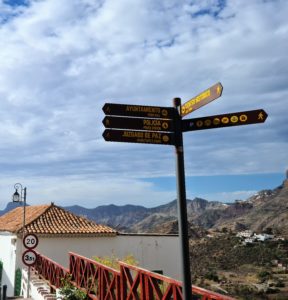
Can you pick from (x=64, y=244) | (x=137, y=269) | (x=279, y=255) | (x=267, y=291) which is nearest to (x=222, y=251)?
(x=279, y=255)

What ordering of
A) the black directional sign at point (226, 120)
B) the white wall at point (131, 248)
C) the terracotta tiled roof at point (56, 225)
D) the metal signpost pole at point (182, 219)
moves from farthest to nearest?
1. the terracotta tiled roof at point (56, 225)
2. the white wall at point (131, 248)
3. the black directional sign at point (226, 120)
4. the metal signpost pole at point (182, 219)

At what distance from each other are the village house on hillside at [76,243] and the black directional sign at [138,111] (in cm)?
1812

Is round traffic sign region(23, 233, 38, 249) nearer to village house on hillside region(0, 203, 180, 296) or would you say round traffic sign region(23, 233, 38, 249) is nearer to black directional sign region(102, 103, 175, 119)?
village house on hillside region(0, 203, 180, 296)

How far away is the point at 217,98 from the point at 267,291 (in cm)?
4419

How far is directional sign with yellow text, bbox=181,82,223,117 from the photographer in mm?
4972

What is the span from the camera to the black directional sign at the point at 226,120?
496 centimetres

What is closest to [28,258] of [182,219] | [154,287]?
[154,287]

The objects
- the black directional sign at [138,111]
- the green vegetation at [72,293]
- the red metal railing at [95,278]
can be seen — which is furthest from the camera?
the green vegetation at [72,293]

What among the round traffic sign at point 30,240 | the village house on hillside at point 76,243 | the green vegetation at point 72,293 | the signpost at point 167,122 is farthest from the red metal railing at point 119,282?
the village house on hillside at point 76,243

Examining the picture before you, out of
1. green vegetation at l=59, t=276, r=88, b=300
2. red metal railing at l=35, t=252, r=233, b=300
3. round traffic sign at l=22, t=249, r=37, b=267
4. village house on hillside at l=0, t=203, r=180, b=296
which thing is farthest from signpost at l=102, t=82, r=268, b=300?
village house on hillside at l=0, t=203, r=180, b=296

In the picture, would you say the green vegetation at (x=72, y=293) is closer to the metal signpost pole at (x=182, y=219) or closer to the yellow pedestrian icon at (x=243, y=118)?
the metal signpost pole at (x=182, y=219)

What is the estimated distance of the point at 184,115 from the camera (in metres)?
5.36

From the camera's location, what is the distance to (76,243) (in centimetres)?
2289

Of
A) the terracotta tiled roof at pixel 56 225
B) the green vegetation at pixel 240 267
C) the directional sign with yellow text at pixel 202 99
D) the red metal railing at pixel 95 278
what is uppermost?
the directional sign with yellow text at pixel 202 99
